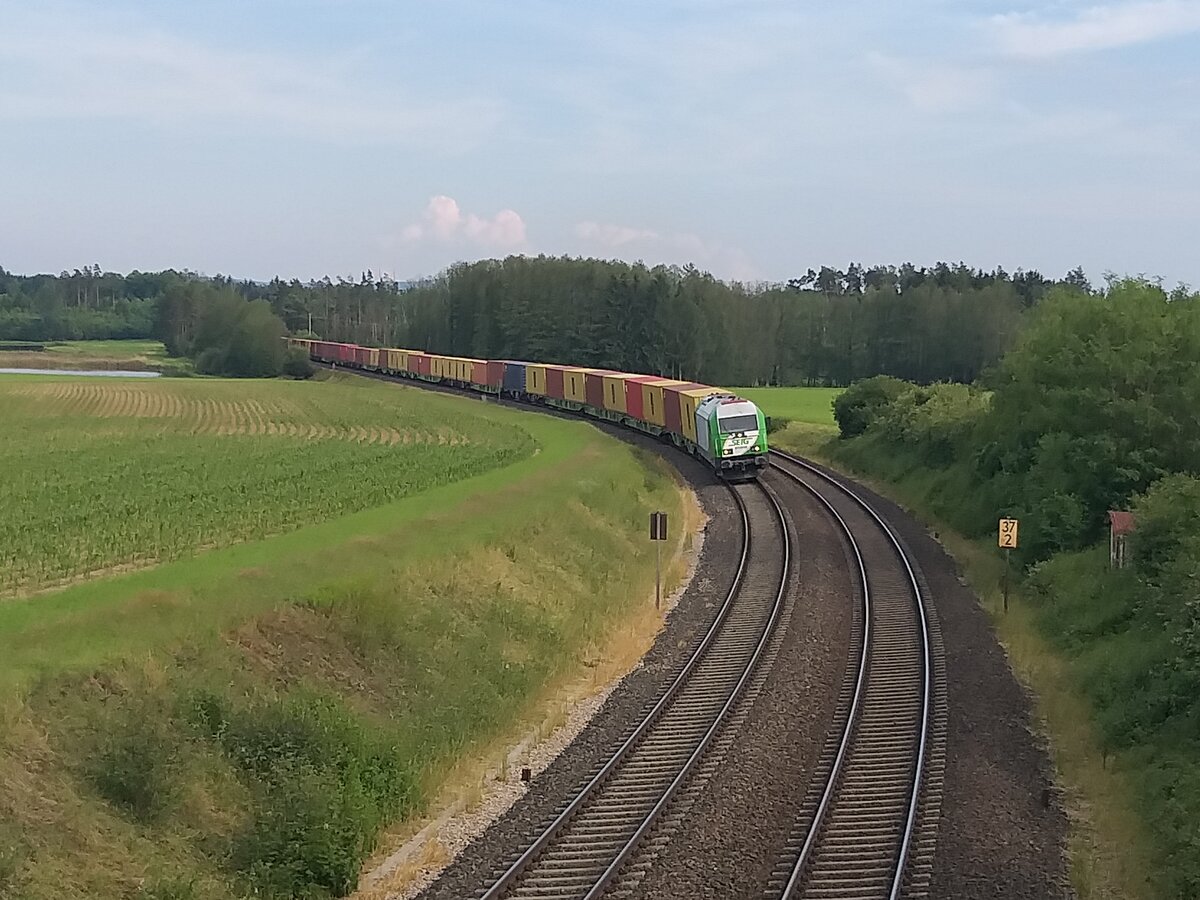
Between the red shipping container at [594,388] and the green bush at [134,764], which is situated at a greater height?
the red shipping container at [594,388]

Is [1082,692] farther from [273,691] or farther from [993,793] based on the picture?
[273,691]

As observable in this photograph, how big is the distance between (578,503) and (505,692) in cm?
1501

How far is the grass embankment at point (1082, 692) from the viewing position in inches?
556

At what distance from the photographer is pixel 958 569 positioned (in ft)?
110

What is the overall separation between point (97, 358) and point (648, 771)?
141 metres

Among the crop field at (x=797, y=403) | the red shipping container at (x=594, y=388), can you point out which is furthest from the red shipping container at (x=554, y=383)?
the crop field at (x=797, y=403)

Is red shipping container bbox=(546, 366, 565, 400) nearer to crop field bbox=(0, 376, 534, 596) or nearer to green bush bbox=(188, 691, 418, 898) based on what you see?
crop field bbox=(0, 376, 534, 596)

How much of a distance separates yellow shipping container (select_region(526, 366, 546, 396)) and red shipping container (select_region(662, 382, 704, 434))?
2167 centimetres

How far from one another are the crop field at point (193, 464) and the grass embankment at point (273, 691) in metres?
1.70

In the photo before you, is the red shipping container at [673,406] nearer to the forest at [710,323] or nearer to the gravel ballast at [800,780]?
the gravel ballast at [800,780]

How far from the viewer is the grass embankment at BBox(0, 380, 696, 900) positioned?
1317 cm

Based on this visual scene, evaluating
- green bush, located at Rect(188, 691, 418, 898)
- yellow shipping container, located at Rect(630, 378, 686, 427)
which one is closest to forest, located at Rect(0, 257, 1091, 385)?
yellow shipping container, located at Rect(630, 378, 686, 427)

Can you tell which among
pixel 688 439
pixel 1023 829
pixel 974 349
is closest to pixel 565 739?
pixel 1023 829

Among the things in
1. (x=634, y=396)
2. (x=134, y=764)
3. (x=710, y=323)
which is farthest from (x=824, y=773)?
(x=710, y=323)
